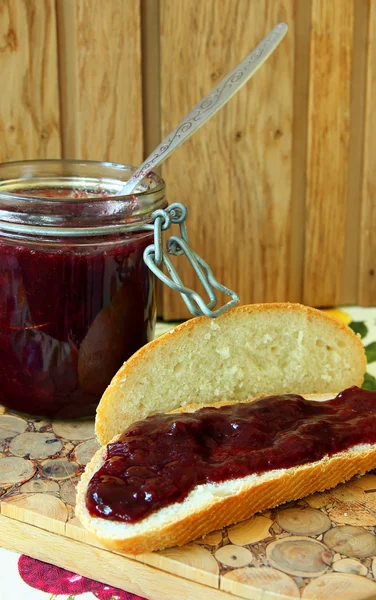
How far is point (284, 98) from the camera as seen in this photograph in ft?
8.64

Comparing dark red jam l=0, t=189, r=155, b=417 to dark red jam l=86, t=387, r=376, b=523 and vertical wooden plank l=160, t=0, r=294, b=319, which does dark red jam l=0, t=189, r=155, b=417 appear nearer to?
dark red jam l=86, t=387, r=376, b=523

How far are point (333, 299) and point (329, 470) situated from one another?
4.44 feet

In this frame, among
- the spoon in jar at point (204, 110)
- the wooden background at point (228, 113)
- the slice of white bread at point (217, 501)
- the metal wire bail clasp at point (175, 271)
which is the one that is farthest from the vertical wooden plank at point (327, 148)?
the slice of white bread at point (217, 501)

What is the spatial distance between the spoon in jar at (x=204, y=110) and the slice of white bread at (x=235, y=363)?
381mm

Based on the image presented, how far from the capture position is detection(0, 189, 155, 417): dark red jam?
6.00 feet

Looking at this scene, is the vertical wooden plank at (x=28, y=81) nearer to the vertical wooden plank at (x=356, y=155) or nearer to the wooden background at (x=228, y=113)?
the wooden background at (x=228, y=113)

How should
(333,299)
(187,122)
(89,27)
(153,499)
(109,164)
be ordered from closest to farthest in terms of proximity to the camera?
(153,499)
(187,122)
(109,164)
(89,27)
(333,299)

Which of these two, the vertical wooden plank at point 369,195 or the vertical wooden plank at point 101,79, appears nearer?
the vertical wooden plank at point 101,79

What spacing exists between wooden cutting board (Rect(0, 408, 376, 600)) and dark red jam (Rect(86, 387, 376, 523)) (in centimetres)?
9

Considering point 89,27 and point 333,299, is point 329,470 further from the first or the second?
point 89,27

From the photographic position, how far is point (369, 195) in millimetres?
2803

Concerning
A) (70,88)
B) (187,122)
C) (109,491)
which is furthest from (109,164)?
(109,491)

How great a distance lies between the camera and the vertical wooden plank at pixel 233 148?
254 cm

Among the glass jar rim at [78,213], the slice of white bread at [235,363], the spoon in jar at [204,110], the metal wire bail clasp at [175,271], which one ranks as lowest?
the slice of white bread at [235,363]
